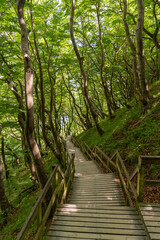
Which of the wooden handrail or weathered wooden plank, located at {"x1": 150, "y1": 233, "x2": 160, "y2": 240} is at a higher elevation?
the wooden handrail

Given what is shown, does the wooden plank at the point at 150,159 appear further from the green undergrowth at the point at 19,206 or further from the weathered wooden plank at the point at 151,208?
the green undergrowth at the point at 19,206

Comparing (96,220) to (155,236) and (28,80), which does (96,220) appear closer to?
(155,236)

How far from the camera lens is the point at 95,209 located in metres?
3.78

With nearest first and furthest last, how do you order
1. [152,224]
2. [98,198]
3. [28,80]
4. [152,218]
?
[152,224]
[152,218]
[98,198]
[28,80]

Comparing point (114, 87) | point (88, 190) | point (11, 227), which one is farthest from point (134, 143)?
point (114, 87)

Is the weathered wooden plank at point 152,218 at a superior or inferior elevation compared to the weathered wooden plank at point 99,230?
superior

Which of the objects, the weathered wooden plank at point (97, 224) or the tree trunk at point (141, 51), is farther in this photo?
the tree trunk at point (141, 51)

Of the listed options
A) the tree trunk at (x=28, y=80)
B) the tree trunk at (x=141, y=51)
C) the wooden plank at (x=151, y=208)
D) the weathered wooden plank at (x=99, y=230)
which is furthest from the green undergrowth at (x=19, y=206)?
the tree trunk at (x=141, y=51)

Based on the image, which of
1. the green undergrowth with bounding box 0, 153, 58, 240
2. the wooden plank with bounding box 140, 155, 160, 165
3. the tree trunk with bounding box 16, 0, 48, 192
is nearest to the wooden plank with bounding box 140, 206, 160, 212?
the wooden plank with bounding box 140, 155, 160, 165

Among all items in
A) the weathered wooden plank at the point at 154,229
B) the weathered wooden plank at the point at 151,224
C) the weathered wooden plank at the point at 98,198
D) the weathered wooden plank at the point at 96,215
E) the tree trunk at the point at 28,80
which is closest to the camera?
the weathered wooden plank at the point at 154,229

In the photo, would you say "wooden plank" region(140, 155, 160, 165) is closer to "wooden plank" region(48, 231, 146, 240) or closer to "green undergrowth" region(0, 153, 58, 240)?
"wooden plank" region(48, 231, 146, 240)

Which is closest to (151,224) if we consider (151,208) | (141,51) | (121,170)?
(151,208)

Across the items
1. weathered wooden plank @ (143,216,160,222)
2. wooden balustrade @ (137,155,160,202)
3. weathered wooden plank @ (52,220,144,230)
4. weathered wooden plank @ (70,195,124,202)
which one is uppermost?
wooden balustrade @ (137,155,160,202)

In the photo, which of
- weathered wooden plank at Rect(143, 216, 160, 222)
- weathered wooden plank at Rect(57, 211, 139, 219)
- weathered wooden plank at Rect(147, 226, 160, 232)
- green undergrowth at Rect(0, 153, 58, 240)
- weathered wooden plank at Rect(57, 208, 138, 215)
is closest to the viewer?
weathered wooden plank at Rect(147, 226, 160, 232)
